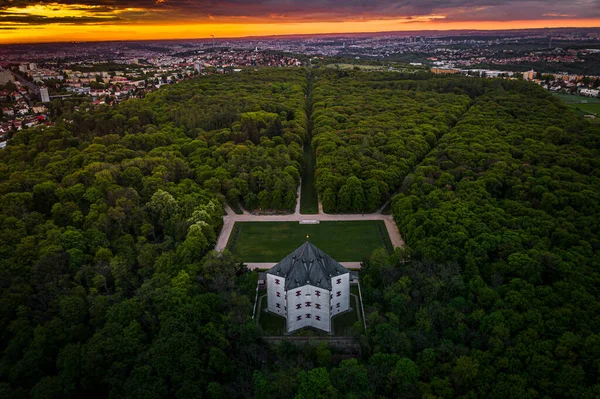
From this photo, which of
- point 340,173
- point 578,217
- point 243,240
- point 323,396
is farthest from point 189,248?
point 578,217

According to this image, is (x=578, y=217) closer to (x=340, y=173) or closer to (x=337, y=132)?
(x=340, y=173)

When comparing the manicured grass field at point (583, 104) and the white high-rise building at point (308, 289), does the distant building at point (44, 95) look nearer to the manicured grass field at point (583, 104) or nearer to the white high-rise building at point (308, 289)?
the white high-rise building at point (308, 289)

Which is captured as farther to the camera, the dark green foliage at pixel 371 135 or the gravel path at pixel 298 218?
the dark green foliage at pixel 371 135

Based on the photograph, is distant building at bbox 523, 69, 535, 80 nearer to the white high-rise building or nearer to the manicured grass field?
the manicured grass field

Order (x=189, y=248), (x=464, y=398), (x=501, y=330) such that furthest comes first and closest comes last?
1. (x=189, y=248)
2. (x=501, y=330)
3. (x=464, y=398)

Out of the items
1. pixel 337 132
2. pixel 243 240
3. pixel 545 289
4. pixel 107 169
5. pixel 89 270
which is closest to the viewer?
pixel 545 289

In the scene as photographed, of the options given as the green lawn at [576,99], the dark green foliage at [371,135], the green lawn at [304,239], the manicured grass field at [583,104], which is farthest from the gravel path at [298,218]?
the green lawn at [576,99]

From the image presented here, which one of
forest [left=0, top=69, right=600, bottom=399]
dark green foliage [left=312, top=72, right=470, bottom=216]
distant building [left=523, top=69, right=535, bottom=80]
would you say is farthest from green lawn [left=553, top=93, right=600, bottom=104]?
forest [left=0, top=69, right=600, bottom=399]
